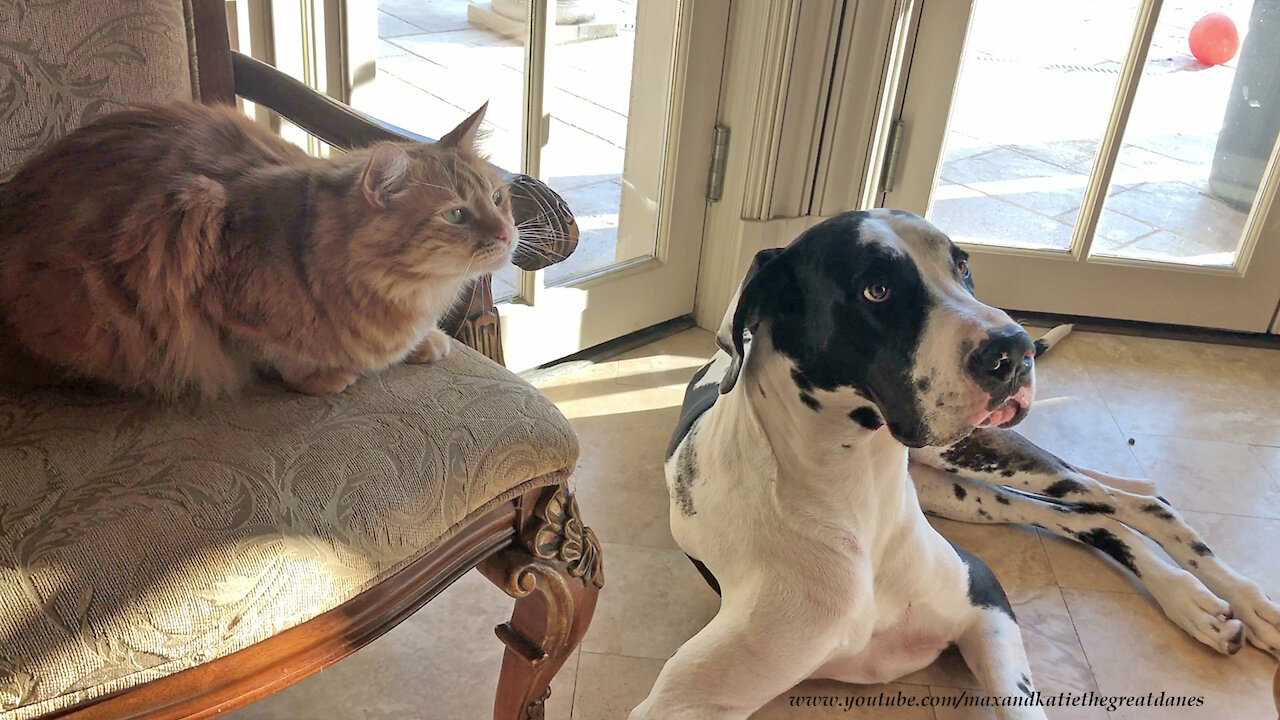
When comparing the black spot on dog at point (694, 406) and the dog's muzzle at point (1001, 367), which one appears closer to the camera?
the dog's muzzle at point (1001, 367)

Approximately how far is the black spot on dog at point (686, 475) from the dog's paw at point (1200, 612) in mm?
798

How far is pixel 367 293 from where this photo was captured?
41.3 inches

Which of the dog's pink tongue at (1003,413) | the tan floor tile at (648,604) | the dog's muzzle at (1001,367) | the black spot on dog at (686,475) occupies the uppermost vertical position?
the dog's muzzle at (1001,367)

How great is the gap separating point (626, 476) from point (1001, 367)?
38.2 inches

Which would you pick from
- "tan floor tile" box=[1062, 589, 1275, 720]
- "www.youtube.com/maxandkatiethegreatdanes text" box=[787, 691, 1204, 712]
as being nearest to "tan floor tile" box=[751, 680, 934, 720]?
"www.youtube.com/maxandkatiethegreatdanes text" box=[787, 691, 1204, 712]

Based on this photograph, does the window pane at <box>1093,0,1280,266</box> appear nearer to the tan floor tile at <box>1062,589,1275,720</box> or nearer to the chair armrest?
the tan floor tile at <box>1062,589,1275,720</box>

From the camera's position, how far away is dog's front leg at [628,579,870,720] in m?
1.29

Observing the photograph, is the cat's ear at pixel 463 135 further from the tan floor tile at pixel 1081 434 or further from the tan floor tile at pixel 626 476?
the tan floor tile at pixel 1081 434

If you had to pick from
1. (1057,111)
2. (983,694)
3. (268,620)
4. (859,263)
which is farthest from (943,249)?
(1057,111)

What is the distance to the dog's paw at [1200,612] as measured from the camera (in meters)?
1.58

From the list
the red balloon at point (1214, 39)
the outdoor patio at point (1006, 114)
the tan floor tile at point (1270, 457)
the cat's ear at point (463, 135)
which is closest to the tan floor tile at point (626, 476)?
the outdoor patio at point (1006, 114)

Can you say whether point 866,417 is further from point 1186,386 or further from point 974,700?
point 1186,386

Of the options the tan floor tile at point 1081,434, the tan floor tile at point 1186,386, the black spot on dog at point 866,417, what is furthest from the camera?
the tan floor tile at point 1186,386

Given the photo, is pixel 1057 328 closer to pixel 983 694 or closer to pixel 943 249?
pixel 983 694
